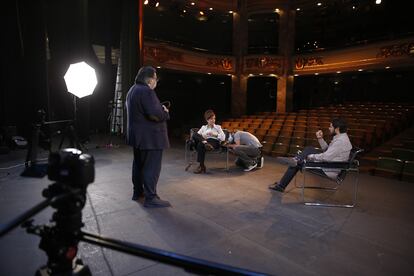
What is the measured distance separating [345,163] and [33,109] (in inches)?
252

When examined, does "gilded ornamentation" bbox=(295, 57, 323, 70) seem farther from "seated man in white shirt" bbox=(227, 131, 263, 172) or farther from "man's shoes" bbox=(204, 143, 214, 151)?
"man's shoes" bbox=(204, 143, 214, 151)

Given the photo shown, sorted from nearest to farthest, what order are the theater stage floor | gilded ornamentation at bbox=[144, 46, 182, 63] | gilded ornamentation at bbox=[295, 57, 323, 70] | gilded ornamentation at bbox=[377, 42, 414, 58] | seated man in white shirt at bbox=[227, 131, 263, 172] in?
the theater stage floor < seated man in white shirt at bbox=[227, 131, 263, 172] < gilded ornamentation at bbox=[377, 42, 414, 58] < gilded ornamentation at bbox=[144, 46, 182, 63] < gilded ornamentation at bbox=[295, 57, 323, 70]

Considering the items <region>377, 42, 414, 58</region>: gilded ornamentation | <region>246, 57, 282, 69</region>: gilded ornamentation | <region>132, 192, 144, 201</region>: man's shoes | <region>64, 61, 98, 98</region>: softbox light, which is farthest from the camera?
<region>246, 57, 282, 69</region>: gilded ornamentation

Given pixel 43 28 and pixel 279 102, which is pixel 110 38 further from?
pixel 279 102

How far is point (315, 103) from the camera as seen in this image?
1518 centimetres

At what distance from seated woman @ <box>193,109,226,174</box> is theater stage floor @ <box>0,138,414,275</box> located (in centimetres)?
54

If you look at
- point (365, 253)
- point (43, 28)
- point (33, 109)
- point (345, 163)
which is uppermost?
point (43, 28)

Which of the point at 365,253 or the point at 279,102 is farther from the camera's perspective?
the point at 279,102

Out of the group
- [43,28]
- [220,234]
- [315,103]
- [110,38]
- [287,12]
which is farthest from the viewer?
[315,103]

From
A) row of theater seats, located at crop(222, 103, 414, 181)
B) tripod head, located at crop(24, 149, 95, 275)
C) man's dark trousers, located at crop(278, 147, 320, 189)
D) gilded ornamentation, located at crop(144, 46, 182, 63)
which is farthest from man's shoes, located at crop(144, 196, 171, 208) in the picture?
gilded ornamentation, located at crop(144, 46, 182, 63)

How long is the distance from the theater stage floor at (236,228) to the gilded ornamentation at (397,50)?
24.0ft

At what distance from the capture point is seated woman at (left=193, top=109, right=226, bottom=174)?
4.30m

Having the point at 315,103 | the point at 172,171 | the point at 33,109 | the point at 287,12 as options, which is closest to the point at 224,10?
the point at 287,12

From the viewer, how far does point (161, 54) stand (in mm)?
10688
